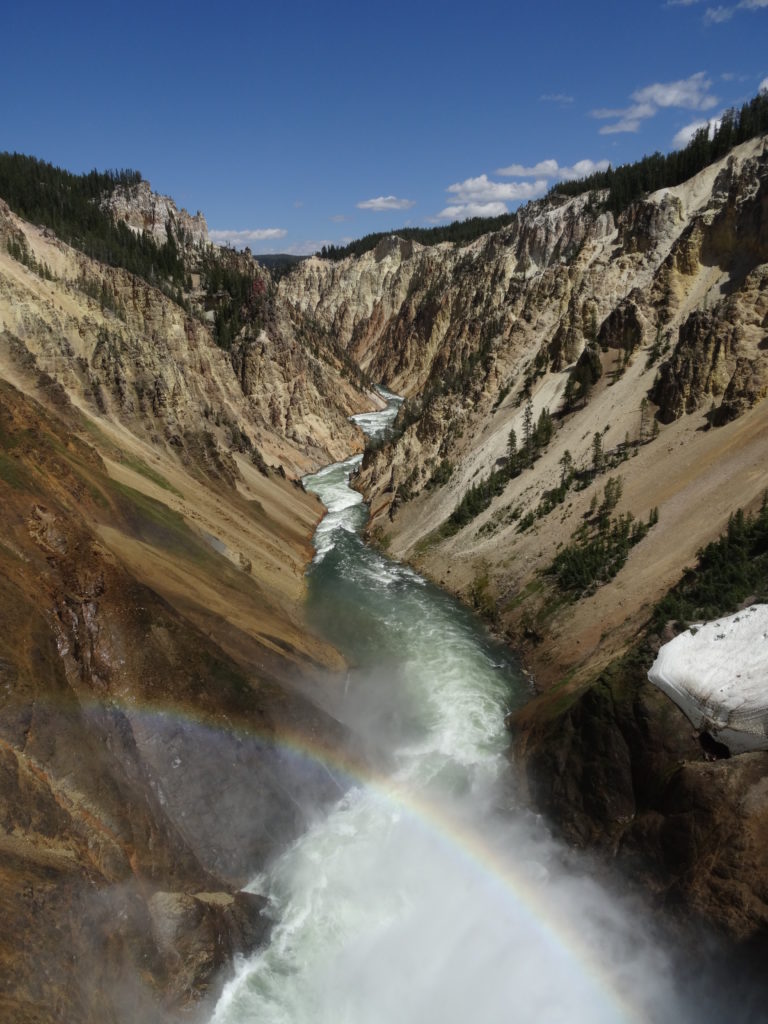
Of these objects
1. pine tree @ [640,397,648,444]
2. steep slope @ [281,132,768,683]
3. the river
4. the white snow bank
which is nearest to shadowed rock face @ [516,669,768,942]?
the white snow bank

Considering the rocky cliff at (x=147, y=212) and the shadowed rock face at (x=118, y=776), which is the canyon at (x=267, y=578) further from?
the rocky cliff at (x=147, y=212)

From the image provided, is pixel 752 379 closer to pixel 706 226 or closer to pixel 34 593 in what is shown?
pixel 706 226

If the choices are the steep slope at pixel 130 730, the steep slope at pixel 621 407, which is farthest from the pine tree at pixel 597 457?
the steep slope at pixel 130 730

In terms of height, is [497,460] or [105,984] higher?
[497,460]

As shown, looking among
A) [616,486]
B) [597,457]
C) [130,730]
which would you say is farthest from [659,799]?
[597,457]

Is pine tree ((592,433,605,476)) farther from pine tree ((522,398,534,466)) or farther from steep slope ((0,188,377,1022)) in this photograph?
steep slope ((0,188,377,1022))

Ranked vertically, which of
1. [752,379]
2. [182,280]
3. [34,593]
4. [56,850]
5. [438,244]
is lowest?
[56,850]

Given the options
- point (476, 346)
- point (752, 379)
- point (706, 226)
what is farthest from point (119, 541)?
point (476, 346)

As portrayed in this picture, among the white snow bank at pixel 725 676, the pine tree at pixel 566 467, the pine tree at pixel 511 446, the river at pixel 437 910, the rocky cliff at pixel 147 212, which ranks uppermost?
the rocky cliff at pixel 147 212
